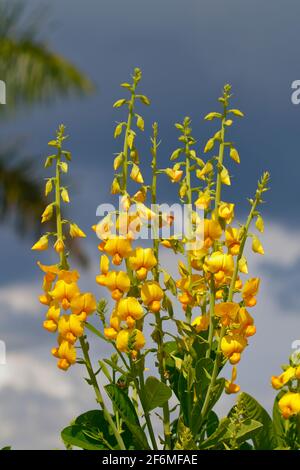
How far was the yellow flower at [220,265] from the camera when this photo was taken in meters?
2.11

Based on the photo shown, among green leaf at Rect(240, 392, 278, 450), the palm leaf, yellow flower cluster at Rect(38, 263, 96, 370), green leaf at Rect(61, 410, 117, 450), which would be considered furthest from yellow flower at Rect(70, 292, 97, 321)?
the palm leaf

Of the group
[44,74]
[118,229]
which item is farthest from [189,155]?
Answer: [44,74]

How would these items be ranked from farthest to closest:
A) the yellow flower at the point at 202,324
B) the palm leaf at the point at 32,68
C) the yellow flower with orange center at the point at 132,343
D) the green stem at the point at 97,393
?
the palm leaf at the point at 32,68
the yellow flower at the point at 202,324
the green stem at the point at 97,393
the yellow flower with orange center at the point at 132,343

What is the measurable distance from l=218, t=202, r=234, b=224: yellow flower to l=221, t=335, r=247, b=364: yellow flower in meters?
0.32

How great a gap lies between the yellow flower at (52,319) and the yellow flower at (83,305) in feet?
0.19

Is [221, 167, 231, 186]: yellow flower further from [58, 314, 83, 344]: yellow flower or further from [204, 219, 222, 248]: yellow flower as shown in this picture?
[58, 314, 83, 344]: yellow flower

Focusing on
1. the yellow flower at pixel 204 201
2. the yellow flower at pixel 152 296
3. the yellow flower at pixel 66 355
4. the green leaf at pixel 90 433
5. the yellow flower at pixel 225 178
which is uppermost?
the yellow flower at pixel 225 178

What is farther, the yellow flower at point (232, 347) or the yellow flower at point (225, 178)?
the yellow flower at point (225, 178)

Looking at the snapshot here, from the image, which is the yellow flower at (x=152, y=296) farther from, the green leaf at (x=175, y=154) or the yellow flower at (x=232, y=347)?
the green leaf at (x=175, y=154)

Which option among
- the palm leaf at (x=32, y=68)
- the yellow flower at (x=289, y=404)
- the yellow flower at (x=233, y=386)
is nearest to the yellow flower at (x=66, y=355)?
the yellow flower at (x=233, y=386)

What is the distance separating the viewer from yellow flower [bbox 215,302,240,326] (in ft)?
6.95

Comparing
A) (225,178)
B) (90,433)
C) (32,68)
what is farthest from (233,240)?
(32,68)
